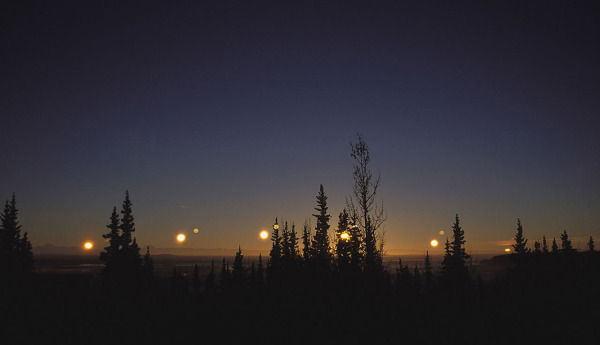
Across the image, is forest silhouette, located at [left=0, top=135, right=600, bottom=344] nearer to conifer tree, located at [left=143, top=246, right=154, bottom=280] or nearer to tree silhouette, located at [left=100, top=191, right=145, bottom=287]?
tree silhouette, located at [left=100, top=191, right=145, bottom=287]

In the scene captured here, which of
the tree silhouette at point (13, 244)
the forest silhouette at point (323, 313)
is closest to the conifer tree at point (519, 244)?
A: the forest silhouette at point (323, 313)

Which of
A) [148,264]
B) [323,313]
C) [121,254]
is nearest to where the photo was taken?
[323,313]

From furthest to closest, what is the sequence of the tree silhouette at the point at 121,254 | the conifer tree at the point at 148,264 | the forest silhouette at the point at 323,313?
the conifer tree at the point at 148,264
the tree silhouette at the point at 121,254
the forest silhouette at the point at 323,313

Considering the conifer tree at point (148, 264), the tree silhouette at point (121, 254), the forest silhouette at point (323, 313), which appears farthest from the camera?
the conifer tree at point (148, 264)

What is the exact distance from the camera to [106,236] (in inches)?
1726

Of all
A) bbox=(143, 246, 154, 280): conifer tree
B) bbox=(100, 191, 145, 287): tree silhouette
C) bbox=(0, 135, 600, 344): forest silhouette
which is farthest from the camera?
bbox=(143, 246, 154, 280): conifer tree

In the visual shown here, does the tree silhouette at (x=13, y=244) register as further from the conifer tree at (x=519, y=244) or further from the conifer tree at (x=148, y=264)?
the conifer tree at (x=519, y=244)

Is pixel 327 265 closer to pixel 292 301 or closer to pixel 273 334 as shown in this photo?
A: pixel 292 301

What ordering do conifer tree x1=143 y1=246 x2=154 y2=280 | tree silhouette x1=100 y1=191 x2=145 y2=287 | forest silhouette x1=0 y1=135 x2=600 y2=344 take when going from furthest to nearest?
1. conifer tree x1=143 y1=246 x2=154 y2=280
2. tree silhouette x1=100 y1=191 x2=145 y2=287
3. forest silhouette x1=0 y1=135 x2=600 y2=344

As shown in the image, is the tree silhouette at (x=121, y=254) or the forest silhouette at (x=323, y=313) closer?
the forest silhouette at (x=323, y=313)

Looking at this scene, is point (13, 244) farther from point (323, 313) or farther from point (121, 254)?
point (323, 313)

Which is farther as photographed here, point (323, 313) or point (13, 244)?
point (13, 244)

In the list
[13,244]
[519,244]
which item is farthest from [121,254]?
[519,244]

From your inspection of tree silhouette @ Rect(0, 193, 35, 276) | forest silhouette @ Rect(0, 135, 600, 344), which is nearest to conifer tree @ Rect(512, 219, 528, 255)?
forest silhouette @ Rect(0, 135, 600, 344)
